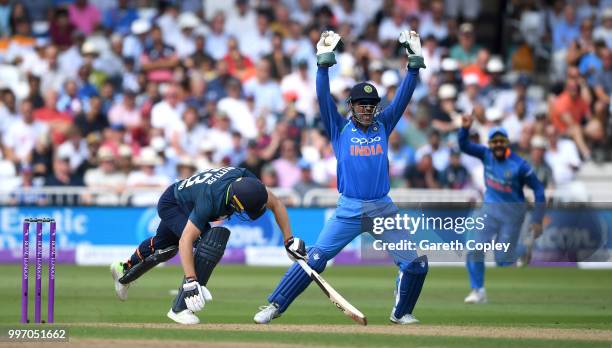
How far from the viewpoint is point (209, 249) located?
10.9 meters

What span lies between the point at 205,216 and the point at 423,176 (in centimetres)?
971

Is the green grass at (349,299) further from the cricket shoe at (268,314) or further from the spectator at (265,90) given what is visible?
the spectator at (265,90)

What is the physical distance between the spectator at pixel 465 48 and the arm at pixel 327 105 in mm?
11752

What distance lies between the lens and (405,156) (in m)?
20.7

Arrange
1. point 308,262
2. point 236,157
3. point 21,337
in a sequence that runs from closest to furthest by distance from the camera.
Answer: point 21,337, point 308,262, point 236,157

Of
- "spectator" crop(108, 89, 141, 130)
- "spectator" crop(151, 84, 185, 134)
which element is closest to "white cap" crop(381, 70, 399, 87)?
"spectator" crop(151, 84, 185, 134)

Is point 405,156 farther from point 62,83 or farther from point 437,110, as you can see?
point 62,83

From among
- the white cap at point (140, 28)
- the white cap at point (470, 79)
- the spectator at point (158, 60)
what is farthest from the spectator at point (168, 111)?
the white cap at point (470, 79)

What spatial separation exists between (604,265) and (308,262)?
9444mm

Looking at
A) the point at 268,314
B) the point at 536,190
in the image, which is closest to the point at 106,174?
the point at 536,190

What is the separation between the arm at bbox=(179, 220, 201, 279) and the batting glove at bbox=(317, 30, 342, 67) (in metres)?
1.86

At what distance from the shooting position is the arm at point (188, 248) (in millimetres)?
10727

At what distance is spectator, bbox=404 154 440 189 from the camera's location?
20016mm

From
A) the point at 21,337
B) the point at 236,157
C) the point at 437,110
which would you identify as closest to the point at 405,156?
the point at 437,110
